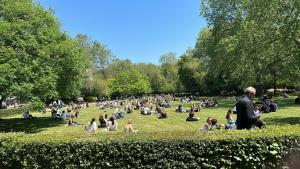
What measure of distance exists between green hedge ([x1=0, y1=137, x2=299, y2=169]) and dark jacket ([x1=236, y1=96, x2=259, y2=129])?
2.99 ft

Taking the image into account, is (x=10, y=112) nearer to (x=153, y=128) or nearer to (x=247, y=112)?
(x=153, y=128)

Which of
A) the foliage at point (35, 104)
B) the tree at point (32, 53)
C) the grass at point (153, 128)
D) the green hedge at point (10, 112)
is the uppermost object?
the tree at point (32, 53)

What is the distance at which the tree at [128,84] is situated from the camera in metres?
114

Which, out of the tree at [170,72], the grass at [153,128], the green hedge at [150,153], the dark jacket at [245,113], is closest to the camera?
the green hedge at [150,153]

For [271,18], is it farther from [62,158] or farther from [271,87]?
[271,87]

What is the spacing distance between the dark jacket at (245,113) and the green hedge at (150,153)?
2.99 feet

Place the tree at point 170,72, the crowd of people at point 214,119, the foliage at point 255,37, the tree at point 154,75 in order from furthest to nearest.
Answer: the tree at point 154,75 → the tree at point 170,72 → the foliage at point 255,37 → the crowd of people at point 214,119

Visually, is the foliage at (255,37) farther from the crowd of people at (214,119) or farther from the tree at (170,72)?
the tree at (170,72)

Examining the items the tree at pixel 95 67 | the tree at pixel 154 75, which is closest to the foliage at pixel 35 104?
the tree at pixel 95 67

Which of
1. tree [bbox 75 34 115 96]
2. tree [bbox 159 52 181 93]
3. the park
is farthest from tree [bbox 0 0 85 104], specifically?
tree [bbox 159 52 181 93]

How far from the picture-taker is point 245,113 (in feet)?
40.4

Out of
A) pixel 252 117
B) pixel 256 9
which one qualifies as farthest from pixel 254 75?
pixel 252 117

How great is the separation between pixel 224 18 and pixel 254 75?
52.4ft

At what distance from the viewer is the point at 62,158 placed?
1331 cm
